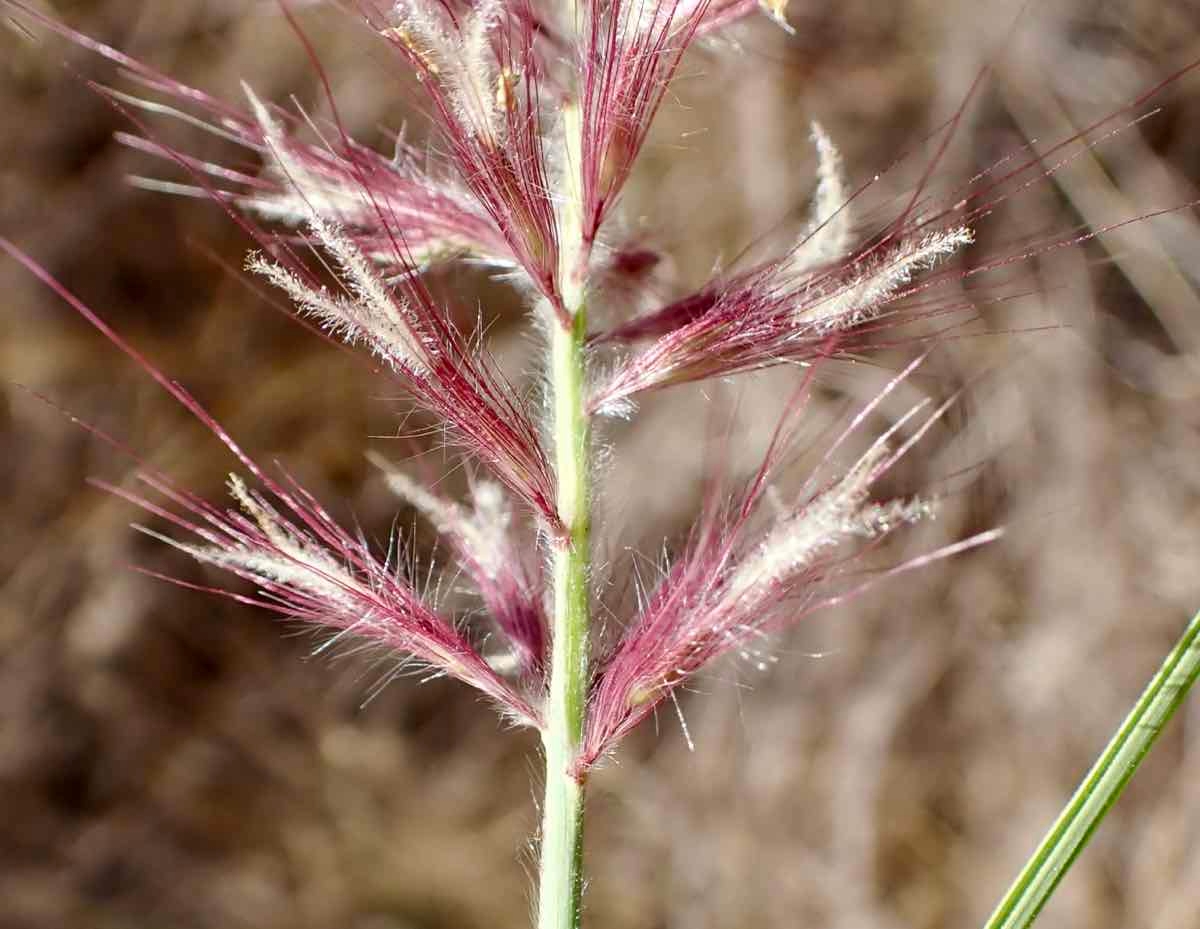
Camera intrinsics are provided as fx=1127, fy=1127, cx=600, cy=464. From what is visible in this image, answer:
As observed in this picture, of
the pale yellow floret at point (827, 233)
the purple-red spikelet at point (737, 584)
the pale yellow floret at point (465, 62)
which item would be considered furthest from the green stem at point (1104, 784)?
the pale yellow floret at point (465, 62)

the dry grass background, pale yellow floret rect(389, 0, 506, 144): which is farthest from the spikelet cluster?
the dry grass background

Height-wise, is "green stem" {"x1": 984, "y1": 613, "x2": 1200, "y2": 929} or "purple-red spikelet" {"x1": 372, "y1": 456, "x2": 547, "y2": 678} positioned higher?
"purple-red spikelet" {"x1": 372, "y1": 456, "x2": 547, "y2": 678}

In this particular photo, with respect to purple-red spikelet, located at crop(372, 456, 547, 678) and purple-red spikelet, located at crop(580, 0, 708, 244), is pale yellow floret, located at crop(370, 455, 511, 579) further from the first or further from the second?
purple-red spikelet, located at crop(580, 0, 708, 244)

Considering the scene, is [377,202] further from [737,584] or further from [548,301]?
[737,584]

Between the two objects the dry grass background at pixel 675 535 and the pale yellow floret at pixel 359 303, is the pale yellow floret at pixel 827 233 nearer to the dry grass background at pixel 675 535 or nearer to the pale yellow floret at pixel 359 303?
the pale yellow floret at pixel 359 303

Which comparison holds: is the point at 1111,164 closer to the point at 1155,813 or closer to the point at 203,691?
the point at 1155,813

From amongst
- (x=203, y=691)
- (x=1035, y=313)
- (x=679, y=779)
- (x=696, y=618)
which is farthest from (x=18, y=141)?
(x=696, y=618)

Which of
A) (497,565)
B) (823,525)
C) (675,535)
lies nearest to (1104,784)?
(823,525)

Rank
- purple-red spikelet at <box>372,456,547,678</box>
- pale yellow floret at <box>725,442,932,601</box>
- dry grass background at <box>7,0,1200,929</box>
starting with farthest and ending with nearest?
1. dry grass background at <box>7,0,1200,929</box>
2. purple-red spikelet at <box>372,456,547,678</box>
3. pale yellow floret at <box>725,442,932,601</box>
